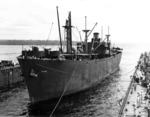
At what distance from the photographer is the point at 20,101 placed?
32.8 m

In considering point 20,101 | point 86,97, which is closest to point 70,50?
point 86,97

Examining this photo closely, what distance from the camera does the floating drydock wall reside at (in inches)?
1657

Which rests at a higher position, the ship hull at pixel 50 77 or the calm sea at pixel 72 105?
the ship hull at pixel 50 77

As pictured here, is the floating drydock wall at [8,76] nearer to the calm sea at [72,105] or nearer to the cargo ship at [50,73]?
the calm sea at [72,105]

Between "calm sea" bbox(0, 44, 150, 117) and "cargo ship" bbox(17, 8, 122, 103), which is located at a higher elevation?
"cargo ship" bbox(17, 8, 122, 103)

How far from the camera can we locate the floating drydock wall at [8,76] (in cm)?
4209

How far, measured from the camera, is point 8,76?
44094 mm

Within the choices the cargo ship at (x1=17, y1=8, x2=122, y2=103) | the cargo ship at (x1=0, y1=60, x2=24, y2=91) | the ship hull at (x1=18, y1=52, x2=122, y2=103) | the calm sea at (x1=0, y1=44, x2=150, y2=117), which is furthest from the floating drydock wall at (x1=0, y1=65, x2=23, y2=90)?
the ship hull at (x1=18, y1=52, x2=122, y2=103)

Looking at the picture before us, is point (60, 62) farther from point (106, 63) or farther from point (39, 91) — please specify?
point (106, 63)

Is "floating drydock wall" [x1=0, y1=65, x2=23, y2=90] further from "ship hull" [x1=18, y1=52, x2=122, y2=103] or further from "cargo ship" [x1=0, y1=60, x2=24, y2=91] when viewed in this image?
"ship hull" [x1=18, y1=52, x2=122, y2=103]

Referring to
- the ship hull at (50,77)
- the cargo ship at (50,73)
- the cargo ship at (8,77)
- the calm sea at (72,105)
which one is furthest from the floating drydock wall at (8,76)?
the ship hull at (50,77)

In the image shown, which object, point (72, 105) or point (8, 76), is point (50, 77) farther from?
point (8, 76)

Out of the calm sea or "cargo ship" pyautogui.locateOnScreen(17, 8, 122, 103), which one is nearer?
the calm sea

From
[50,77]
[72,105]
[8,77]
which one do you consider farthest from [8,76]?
[72,105]
